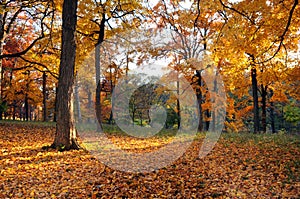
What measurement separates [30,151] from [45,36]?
6.30 m

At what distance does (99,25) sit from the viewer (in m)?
13.5

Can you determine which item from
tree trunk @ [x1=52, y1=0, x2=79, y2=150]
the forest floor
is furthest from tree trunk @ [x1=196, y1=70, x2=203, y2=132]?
tree trunk @ [x1=52, y1=0, x2=79, y2=150]

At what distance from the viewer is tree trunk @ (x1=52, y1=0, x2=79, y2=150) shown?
23.5ft

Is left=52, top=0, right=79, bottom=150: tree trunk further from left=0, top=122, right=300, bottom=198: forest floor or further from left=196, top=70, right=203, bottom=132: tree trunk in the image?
left=196, top=70, right=203, bottom=132: tree trunk

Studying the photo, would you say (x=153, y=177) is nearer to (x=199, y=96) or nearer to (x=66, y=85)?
(x=66, y=85)

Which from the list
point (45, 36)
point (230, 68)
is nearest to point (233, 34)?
point (230, 68)

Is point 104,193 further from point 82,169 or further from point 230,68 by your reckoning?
point 230,68

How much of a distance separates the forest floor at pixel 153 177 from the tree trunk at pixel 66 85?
0.42m

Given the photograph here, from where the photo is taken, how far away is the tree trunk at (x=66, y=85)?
23.5 feet

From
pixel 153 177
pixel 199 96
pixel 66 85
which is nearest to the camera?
pixel 153 177

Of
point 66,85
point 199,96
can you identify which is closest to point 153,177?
point 66,85

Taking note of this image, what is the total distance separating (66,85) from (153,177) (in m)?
3.71

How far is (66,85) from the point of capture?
7172mm

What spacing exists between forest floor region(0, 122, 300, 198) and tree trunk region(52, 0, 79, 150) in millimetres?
416
